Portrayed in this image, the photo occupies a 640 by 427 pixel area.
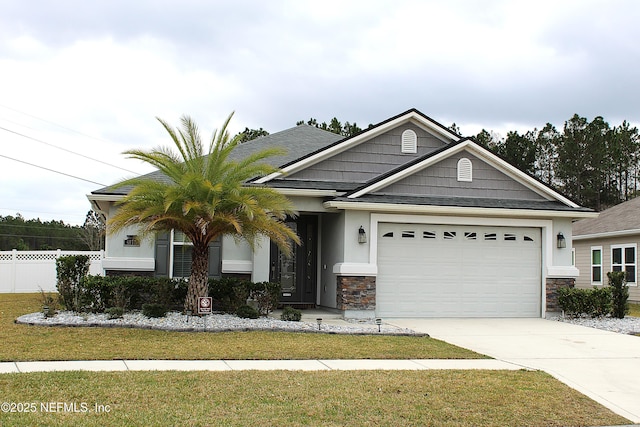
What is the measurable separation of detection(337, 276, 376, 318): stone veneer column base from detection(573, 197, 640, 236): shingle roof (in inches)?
485

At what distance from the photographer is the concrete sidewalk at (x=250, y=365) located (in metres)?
8.11

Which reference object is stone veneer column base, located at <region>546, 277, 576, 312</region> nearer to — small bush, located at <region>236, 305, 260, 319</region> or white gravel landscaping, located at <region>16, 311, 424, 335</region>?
white gravel landscaping, located at <region>16, 311, 424, 335</region>

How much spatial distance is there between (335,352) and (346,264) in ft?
16.4

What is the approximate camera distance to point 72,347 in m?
9.56

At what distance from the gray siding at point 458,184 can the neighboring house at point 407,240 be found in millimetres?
26

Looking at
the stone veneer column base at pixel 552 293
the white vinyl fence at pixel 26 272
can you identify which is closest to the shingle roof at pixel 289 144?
the stone veneer column base at pixel 552 293

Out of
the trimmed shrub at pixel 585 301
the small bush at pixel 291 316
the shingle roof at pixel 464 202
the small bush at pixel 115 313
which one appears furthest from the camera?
the trimmed shrub at pixel 585 301

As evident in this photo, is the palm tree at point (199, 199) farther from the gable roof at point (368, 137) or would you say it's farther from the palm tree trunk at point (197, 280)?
the gable roof at point (368, 137)

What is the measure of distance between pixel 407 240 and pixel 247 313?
4.66 meters

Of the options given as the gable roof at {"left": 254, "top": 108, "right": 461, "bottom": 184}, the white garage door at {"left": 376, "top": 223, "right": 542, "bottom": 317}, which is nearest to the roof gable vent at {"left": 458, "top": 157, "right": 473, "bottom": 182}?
the gable roof at {"left": 254, "top": 108, "right": 461, "bottom": 184}

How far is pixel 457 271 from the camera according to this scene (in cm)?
1577

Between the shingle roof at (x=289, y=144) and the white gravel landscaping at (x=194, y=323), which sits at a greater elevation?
the shingle roof at (x=289, y=144)

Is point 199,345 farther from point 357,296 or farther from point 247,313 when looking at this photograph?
point 357,296

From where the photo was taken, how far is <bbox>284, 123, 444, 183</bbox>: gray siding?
16.3m
